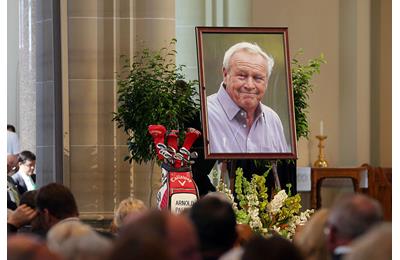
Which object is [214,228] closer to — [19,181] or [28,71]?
[28,71]

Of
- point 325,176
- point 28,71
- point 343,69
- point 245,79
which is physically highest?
point 343,69

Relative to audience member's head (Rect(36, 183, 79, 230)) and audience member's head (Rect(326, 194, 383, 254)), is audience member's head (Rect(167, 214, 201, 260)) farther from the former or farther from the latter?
audience member's head (Rect(36, 183, 79, 230))

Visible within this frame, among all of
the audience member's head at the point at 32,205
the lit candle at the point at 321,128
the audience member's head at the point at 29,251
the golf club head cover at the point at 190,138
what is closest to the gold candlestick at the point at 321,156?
the lit candle at the point at 321,128

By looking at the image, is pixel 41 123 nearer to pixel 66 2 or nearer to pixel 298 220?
pixel 66 2

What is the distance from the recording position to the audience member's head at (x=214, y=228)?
5.55 metres

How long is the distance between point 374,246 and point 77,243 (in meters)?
1.39

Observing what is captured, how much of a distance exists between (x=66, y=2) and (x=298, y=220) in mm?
3695

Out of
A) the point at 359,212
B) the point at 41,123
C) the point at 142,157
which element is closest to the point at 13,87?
the point at 41,123

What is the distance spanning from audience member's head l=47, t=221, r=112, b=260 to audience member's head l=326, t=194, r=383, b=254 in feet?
3.12

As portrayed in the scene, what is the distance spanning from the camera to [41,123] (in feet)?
42.5

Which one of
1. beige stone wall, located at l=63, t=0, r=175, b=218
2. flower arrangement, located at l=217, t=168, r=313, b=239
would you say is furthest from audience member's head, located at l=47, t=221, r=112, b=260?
beige stone wall, located at l=63, t=0, r=175, b=218

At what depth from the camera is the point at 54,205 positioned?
23.9ft

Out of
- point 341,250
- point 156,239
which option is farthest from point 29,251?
point 341,250

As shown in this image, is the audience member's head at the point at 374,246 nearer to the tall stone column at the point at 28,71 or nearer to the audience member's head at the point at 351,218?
the audience member's head at the point at 351,218
